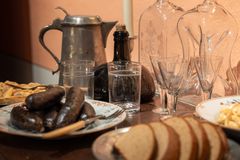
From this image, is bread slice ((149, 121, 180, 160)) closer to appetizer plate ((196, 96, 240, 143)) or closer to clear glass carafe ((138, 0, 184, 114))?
appetizer plate ((196, 96, 240, 143))

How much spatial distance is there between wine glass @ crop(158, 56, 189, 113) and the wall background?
0.84 feet

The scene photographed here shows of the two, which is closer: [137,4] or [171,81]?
[171,81]

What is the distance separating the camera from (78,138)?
0.71 metres

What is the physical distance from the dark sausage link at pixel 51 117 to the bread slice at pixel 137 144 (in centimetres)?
22

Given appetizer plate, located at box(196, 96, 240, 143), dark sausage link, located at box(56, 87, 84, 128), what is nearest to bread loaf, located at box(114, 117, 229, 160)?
appetizer plate, located at box(196, 96, 240, 143)

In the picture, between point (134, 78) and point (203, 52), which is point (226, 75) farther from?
point (134, 78)

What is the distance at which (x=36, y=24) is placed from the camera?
6.50ft

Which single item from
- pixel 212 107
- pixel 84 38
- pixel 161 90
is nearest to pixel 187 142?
pixel 212 107

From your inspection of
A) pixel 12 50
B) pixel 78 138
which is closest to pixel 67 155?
pixel 78 138

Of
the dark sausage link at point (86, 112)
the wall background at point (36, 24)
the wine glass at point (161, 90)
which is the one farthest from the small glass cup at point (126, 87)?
the wall background at point (36, 24)

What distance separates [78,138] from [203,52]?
0.36m

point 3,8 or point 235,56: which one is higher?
point 3,8

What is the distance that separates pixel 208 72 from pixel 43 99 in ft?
1.12

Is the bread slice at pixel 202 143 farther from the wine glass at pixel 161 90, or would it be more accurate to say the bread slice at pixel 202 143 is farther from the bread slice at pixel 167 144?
the wine glass at pixel 161 90
